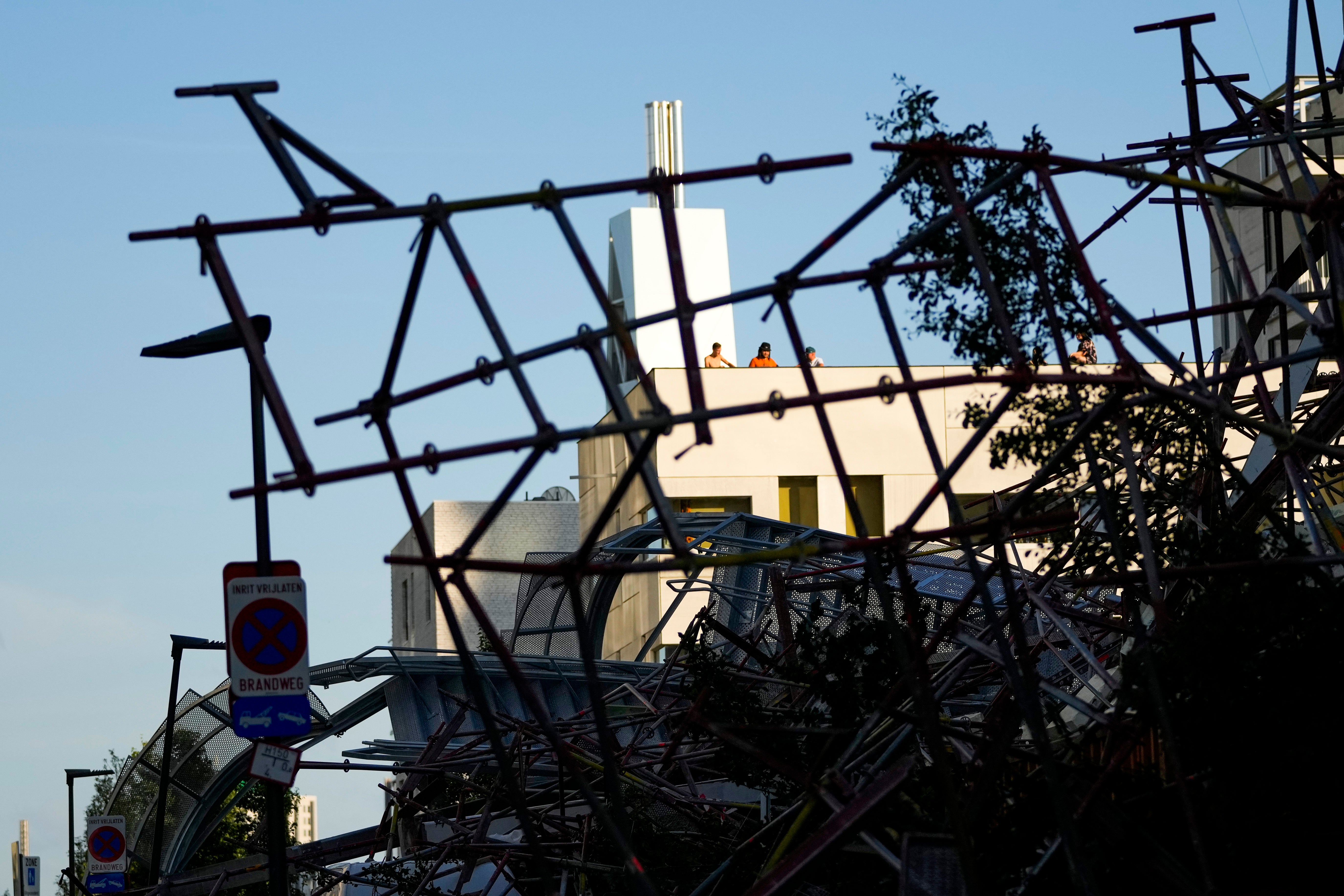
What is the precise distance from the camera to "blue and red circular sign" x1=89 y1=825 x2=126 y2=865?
76.2ft

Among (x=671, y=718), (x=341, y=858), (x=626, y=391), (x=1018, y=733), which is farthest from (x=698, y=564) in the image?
(x=626, y=391)

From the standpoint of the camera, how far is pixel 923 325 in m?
9.70

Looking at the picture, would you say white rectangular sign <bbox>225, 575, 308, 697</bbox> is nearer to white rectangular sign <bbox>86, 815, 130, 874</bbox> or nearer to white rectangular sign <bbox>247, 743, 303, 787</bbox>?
white rectangular sign <bbox>247, 743, 303, 787</bbox>

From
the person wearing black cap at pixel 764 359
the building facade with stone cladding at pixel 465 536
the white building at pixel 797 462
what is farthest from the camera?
the building facade with stone cladding at pixel 465 536

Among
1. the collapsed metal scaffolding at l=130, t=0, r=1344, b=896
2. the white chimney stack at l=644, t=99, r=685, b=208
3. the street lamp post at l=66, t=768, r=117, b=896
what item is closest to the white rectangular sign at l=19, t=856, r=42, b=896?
the street lamp post at l=66, t=768, r=117, b=896

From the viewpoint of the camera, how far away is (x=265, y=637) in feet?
36.2

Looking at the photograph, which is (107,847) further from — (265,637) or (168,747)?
(265,637)

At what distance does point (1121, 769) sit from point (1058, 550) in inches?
104

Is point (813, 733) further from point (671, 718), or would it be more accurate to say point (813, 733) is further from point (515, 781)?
point (671, 718)

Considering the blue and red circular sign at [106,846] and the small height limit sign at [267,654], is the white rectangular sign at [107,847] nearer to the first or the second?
the blue and red circular sign at [106,846]

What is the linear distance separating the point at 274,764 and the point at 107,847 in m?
14.0

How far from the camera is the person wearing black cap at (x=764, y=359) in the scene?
3106 cm

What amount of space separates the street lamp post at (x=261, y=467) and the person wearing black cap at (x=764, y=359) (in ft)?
59.4

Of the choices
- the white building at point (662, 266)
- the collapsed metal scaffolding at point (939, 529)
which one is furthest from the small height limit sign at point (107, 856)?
the white building at point (662, 266)
